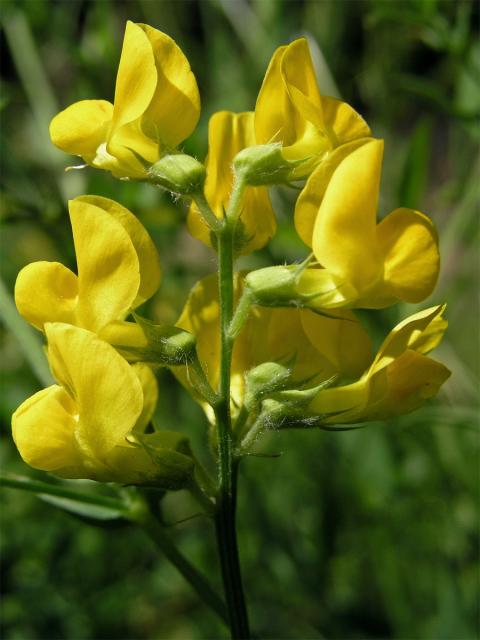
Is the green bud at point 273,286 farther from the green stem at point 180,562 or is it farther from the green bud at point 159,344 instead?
the green stem at point 180,562

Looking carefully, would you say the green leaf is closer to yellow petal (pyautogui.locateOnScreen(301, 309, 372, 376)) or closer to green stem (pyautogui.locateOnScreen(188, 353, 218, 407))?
green stem (pyautogui.locateOnScreen(188, 353, 218, 407))

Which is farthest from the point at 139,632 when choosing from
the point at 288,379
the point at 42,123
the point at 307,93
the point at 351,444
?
the point at 307,93

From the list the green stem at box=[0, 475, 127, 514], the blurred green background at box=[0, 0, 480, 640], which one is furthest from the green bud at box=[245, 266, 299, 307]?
the blurred green background at box=[0, 0, 480, 640]

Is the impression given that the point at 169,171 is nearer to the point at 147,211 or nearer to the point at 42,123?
the point at 147,211

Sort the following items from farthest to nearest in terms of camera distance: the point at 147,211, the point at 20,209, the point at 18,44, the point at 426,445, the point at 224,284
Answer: the point at 18,44
the point at 426,445
the point at 147,211
the point at 20,209
the point at 224,284

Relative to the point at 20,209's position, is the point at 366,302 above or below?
above

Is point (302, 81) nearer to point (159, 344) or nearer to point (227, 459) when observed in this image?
point (159, 344)

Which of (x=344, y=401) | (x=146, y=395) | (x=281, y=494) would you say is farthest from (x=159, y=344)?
(x=281, y=494)

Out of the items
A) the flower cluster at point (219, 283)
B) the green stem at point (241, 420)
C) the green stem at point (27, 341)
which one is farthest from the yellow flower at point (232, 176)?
the green stem at point (27, 341)
